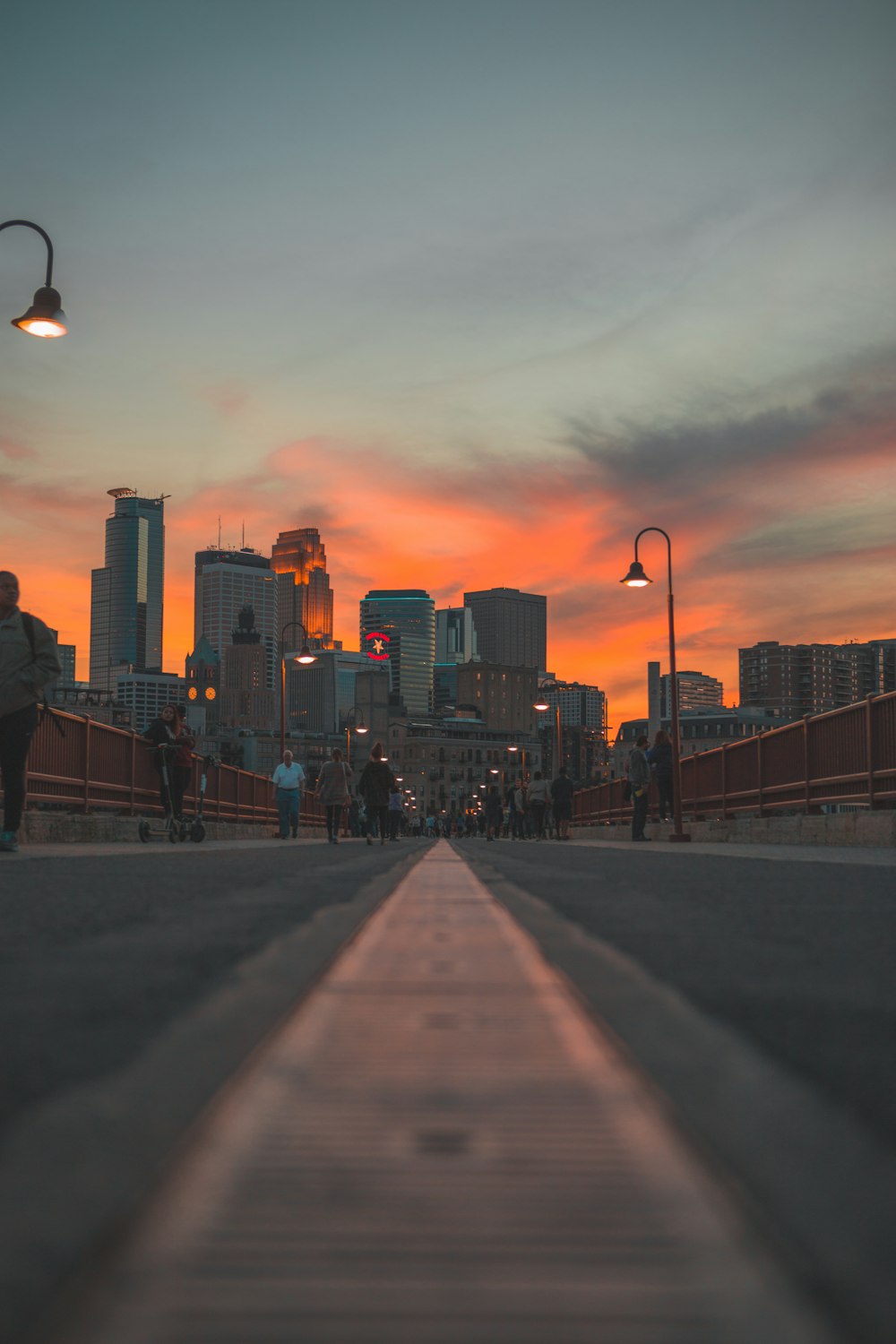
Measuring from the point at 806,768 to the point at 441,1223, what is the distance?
2280 centimetres

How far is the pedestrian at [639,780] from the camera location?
30167 millimetres

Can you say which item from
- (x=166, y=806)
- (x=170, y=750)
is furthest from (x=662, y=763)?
(x=170, y=750)

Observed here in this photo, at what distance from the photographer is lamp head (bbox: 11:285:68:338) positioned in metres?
17.6

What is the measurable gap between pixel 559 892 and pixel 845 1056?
4669 millimetres

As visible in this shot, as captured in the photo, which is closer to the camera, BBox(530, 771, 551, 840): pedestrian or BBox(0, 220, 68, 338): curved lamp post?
BBox(0, 220, 68, 338): curved lamp post

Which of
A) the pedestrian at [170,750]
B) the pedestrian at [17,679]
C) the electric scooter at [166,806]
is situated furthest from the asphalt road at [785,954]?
the pedestrian at [170,750]

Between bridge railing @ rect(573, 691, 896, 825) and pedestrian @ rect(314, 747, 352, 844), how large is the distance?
26.8 ft

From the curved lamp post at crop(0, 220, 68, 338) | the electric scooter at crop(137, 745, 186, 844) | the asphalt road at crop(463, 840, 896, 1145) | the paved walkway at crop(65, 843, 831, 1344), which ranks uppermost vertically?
the curved lamp post at crop(0, 220, 68, 338)

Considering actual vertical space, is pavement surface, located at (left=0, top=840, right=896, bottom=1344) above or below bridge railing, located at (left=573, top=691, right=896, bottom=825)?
below

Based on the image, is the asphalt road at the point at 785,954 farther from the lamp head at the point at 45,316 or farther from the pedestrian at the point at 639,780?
the pedestrian at the point at 639,780

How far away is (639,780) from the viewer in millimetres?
30641

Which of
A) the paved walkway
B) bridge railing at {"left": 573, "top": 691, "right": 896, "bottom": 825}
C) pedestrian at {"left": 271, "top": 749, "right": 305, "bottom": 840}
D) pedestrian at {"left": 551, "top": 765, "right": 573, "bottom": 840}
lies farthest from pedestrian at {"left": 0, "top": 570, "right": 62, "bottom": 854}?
pedestrian at {"left": 551, "top": 765, "right": 573, "bottom": 840}

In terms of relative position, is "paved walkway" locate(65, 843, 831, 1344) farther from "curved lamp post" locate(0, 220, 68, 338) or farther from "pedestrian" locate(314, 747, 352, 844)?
"pedestrian" locate(314, 747, 352, 844)

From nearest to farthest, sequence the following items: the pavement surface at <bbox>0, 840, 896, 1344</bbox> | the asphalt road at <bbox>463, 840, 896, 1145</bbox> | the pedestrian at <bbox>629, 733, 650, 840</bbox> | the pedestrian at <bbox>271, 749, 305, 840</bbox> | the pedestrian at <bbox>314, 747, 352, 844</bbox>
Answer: the pavement surface at <bbox>0, 840, 896, 1344</bbox> → the asphalt road at <bbox>463, 840, 896, 1145</bbox> → the pedestrian at <bbox>314, 747, 352, 844</bbox> → the pedestrian at <bbox>629, 733, 650, 840</bbox> → the pedestrian at <bbox>271, 749, 305, 840</bbox>
